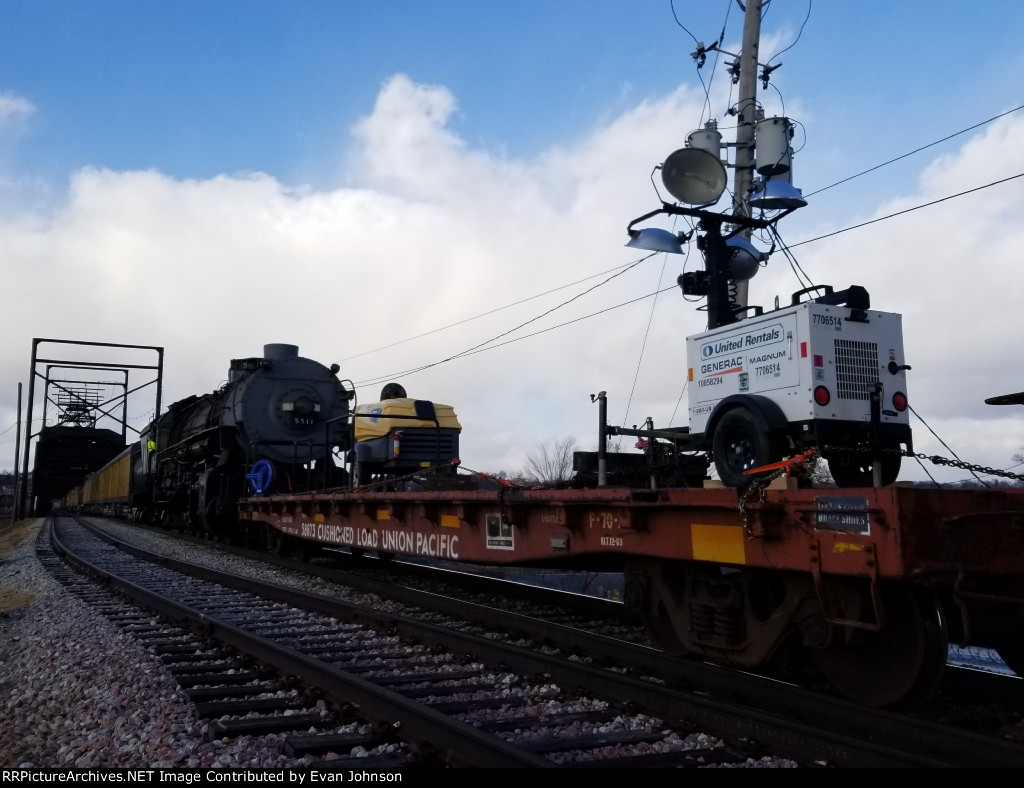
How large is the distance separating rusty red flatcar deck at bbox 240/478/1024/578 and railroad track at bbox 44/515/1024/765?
29.2 inches

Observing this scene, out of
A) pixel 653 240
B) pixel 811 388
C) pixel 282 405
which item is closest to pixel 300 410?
pixel 282 405

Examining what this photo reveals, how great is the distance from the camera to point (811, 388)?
5.53 m

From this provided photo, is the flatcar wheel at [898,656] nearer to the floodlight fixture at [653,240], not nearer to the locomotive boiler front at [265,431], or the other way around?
the floodlight fixture at [653,240]

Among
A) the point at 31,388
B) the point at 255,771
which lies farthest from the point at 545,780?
the point at 31,388

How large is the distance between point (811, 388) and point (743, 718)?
2548 mm

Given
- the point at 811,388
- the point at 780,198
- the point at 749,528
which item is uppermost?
the point at 780,198

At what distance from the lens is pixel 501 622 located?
6898 mm

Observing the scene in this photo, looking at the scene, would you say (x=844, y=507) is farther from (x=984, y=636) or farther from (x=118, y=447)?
(x=118, y=447)

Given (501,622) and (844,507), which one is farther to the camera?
(501,622)

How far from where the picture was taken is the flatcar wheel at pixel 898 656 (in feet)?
12.5

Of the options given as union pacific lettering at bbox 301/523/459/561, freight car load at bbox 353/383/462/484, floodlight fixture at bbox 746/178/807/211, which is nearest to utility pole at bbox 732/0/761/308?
floodlight fixture at bbox 746/178/807/211

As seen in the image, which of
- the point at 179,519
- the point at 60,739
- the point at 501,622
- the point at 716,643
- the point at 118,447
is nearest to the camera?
the point at 60,739

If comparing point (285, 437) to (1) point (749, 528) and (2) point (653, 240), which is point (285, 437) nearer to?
(2) point (653, 240)

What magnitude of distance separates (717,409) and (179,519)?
59.5 ft
